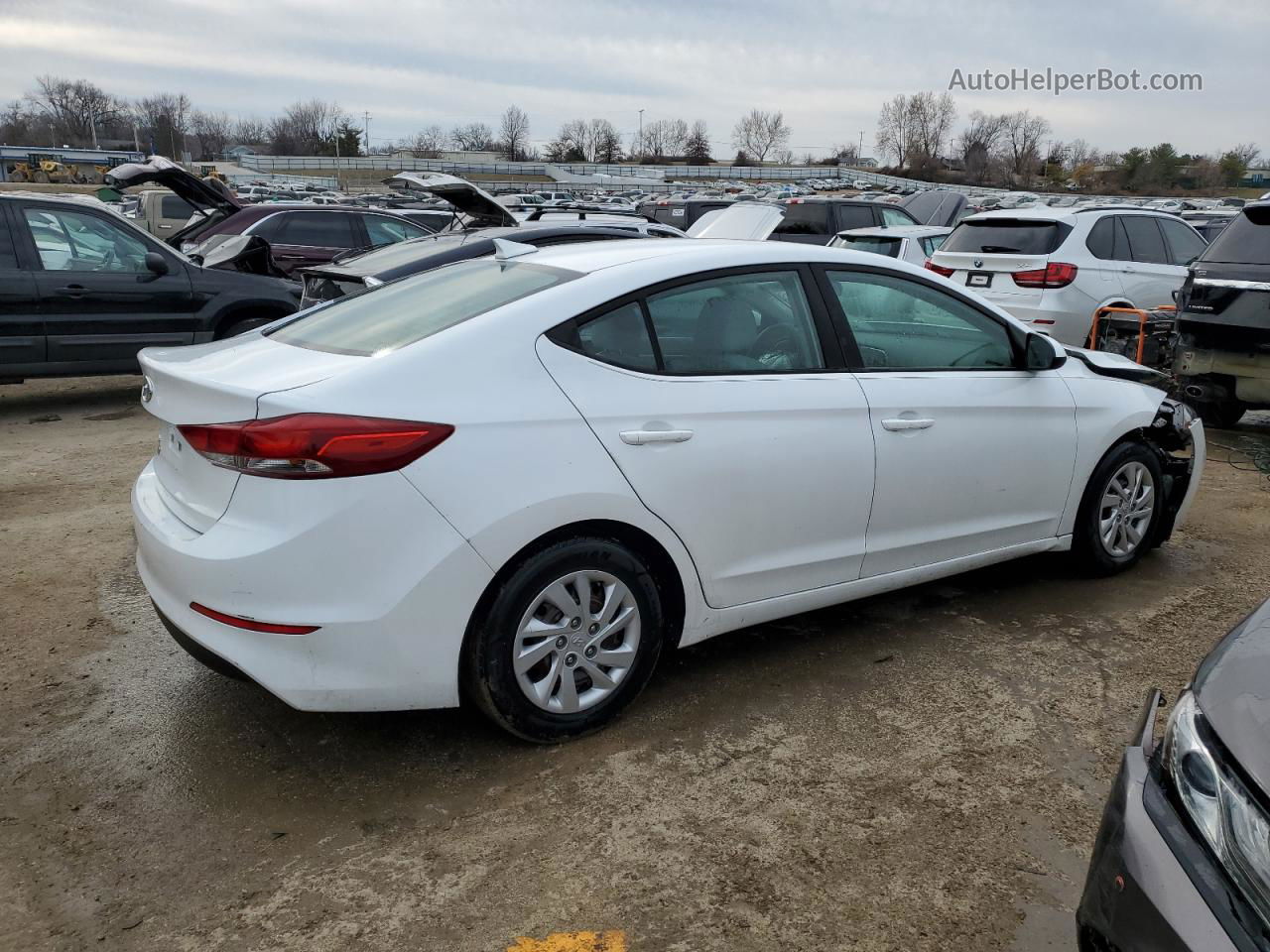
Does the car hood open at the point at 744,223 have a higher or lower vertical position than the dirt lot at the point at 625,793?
higher

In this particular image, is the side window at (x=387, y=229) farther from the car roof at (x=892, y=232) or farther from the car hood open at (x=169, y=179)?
the car roof at (x=892, y=232)

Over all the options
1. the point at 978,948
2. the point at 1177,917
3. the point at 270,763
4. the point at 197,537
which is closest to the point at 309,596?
the point at 197,537

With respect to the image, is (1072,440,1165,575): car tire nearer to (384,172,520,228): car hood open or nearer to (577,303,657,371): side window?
(577,303,657,371): side window

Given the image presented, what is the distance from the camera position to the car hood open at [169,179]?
30.1ft

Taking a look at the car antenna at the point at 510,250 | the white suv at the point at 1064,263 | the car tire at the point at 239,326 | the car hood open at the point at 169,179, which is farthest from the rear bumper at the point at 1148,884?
the car hood open at the point at 169,179

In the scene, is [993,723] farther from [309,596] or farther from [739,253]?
[309,596]

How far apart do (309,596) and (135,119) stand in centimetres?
12684

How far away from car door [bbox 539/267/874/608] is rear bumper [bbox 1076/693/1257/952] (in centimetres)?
158

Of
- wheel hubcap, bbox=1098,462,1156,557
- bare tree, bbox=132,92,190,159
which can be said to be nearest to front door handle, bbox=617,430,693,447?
wheel hubcap, bbox=1098,462,1156,557

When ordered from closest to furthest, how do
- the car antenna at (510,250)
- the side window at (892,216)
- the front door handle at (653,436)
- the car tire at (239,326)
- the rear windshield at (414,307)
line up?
the front door handle at (653,436) < the rear windshield at (414,307) < the car antenna at (510,250) < the car tire at (239,326) < the side window at (892,216)

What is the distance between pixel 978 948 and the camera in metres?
2.38

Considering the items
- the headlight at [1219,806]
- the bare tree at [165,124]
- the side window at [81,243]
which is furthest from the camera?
the bare tree at [165,124]

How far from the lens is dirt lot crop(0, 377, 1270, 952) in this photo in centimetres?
248

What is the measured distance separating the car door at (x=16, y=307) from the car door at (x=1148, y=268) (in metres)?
9.36
